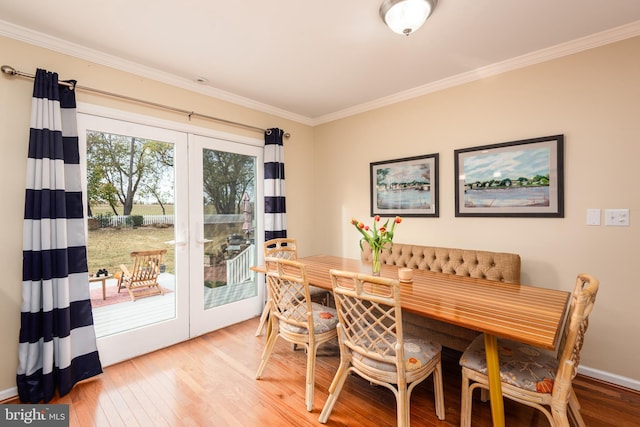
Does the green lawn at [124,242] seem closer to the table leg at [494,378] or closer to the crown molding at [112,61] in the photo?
the crown molding at [112,61]

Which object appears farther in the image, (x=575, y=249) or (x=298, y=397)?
(x=575, y=249)

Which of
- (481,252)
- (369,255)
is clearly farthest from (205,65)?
(481,252)

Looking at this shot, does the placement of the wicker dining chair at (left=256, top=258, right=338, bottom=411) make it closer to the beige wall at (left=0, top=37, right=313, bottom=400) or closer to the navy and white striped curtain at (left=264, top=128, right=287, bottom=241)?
the navy and white striped curtain at (left=264, top=128, right=287, bottom=241)

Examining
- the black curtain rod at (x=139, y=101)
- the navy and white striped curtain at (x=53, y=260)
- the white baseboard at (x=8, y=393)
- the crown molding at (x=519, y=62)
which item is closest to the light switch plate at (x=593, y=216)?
the crown molding at (x=519, y=62)

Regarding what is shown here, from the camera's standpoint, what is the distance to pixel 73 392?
210 cm

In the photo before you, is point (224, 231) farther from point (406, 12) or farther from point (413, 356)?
point (406, 12)

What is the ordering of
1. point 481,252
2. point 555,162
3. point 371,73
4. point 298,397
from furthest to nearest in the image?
point 371,73 → point 481,252 → point 555,162 → point 298,397

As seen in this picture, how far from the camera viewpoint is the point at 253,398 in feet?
6.64

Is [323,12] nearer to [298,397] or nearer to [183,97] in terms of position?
[183,97]

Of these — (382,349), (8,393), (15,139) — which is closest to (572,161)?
(382,349)

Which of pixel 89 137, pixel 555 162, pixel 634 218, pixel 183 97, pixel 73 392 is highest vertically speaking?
pixel 183 97

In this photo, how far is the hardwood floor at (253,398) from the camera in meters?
1.81

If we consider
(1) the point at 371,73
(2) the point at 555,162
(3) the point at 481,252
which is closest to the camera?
(2) the point at 555,162

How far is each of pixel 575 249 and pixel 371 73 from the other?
7.48 ft
